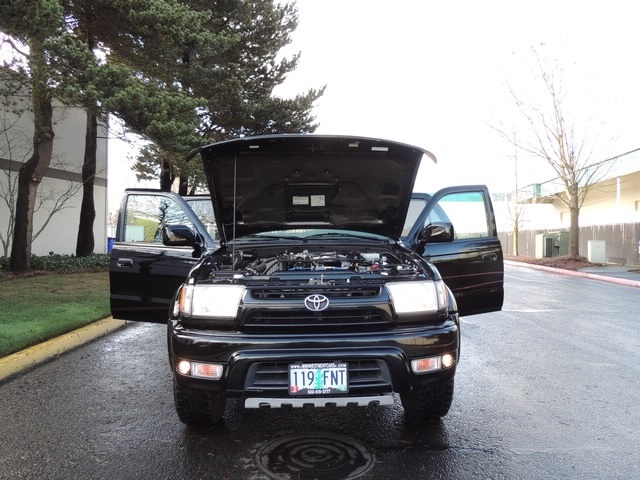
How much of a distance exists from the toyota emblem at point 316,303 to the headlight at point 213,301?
0.41 m

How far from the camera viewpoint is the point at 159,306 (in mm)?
4793

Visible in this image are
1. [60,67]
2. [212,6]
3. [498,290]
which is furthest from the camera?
[212,6]

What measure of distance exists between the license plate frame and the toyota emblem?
0.33 m

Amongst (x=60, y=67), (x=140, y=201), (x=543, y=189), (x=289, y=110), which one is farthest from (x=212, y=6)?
(x=543, y=189)

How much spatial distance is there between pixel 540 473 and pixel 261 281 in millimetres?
1975

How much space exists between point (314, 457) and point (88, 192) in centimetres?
1720

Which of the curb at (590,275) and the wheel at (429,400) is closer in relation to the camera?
the wheel at (429,400)

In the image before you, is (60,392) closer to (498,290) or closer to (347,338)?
(347,338)

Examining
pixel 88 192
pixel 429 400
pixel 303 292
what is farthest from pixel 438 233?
pixel 88 192

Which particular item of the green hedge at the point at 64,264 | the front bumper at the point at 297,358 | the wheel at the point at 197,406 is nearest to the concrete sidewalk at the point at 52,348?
the wheel at the point at 197,406

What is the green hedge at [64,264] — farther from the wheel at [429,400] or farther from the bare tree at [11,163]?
the wheel at [429,400]

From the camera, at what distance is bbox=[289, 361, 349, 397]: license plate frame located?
279 cm

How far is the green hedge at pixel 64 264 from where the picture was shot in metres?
13.8

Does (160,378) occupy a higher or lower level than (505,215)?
lower
